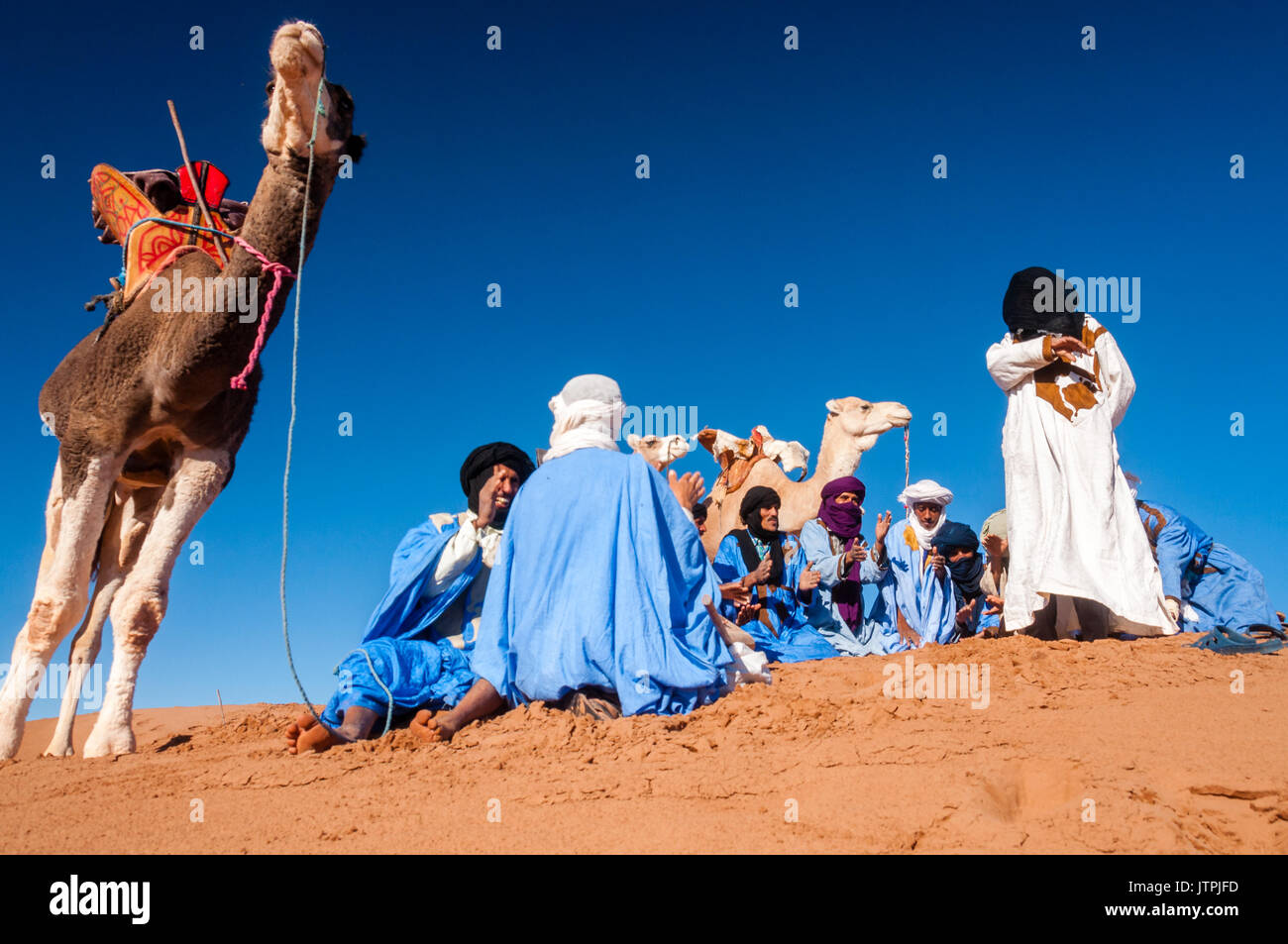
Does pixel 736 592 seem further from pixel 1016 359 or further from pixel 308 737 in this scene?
pixel 308 737

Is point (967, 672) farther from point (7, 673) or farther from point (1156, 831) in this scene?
point (7, 673)

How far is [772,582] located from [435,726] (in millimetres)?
4816

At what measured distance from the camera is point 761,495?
9.40 metres

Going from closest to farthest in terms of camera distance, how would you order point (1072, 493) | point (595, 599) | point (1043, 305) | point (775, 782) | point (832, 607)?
point (775, 782) < point (595, 599) < point (1072, 493) < point (1043, 305) < point (832, 607)

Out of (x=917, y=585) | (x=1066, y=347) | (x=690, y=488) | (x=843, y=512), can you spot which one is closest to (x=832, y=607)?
(x=917, y=585)

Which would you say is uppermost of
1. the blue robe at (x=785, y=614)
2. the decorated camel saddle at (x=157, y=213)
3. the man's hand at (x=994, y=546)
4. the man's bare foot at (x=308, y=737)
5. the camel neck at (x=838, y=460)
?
the decorated camel saddle at (x=157, y=213)

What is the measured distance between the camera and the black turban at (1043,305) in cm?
660

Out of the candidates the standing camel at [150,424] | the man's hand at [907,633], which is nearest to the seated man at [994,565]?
the man's hand at [907,633]

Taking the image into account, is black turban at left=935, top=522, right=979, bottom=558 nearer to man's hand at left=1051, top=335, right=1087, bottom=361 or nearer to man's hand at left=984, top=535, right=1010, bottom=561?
man's hand at left=984, top=535, right=1010, bottom=561

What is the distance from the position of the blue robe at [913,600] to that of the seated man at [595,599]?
4318 millimetres

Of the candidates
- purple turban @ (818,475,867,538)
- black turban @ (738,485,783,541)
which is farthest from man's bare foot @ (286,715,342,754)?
purple turban @ (818,475,867,538)

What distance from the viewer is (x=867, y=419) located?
13.7 m

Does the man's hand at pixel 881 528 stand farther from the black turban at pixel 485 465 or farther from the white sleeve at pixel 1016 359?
the black turban at pixel 485 465

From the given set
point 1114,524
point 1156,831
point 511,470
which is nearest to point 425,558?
point 511,470
